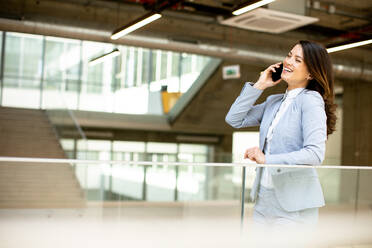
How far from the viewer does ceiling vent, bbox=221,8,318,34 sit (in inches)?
281

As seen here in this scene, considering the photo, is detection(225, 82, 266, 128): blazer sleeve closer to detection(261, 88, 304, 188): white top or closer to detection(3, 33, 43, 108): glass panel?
detection(261, 88, 304, 188): white top

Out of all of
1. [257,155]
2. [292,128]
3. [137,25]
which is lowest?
[257,155]

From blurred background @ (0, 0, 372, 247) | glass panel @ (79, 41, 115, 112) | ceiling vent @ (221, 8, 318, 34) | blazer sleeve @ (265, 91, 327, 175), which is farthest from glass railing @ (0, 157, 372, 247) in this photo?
glass panel @ (79, 41, 115, 112)

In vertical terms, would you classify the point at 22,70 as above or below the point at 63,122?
above

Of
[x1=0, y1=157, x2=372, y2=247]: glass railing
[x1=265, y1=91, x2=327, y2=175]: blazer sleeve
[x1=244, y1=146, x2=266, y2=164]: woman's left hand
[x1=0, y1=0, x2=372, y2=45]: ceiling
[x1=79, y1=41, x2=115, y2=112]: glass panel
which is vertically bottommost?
[x1=0, y1=157, x2=372, y2=247]: glass railing

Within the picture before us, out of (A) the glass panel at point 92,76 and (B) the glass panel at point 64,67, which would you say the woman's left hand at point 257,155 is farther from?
(B) the glass panel at point 64,67

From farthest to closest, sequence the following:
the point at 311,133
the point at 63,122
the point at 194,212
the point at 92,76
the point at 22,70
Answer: the point at 92,76, the point at 22,70, the point at 63,122, the point at 194,212, the point at 311,133

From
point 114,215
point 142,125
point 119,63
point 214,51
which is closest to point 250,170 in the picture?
point 114,215

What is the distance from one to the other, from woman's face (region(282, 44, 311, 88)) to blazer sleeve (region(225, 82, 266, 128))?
0.44ft

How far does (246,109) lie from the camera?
177cm

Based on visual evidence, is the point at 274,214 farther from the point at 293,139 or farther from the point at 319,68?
the point at 319,68

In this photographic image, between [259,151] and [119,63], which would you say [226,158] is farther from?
[259,151]

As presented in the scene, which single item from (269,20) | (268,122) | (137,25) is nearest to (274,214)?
(268,122)

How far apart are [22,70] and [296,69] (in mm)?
14501
